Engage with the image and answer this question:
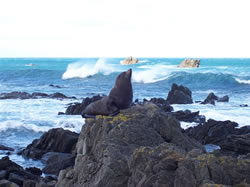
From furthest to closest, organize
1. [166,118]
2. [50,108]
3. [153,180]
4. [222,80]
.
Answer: [222,80] → [50,108] → [166,118] → [153,180]

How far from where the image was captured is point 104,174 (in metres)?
3.70

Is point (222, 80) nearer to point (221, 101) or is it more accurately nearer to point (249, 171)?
point (221, 101)

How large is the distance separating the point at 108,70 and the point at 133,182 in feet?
148

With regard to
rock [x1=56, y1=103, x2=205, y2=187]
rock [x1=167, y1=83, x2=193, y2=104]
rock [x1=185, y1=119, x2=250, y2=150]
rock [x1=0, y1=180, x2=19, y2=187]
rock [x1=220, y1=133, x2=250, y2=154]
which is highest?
rock [x1=56, y1=103, x2=205, y2=187]

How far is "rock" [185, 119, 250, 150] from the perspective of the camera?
9742 mm

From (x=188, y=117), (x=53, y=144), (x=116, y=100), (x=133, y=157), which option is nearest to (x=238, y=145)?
(x=116, y=100)

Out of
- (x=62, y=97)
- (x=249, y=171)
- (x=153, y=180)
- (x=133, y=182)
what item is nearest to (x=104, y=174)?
(x=133, y=182)

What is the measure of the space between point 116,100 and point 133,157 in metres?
4.48

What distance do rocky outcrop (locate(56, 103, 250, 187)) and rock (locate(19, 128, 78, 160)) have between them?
322 centimetres

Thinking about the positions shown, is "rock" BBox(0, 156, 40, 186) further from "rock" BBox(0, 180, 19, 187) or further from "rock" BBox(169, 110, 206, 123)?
"rock" BBox(169, 110, 206, 123)

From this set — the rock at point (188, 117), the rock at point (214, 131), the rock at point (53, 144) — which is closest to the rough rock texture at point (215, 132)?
the rock at point (214, 131)

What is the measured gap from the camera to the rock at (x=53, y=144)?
8.51 metres

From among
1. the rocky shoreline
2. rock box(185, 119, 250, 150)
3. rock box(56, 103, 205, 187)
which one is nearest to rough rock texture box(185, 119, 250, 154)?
rock box(185, 119, 250, 150)

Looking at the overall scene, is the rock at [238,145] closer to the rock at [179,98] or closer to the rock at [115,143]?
the rock at [115,143]
